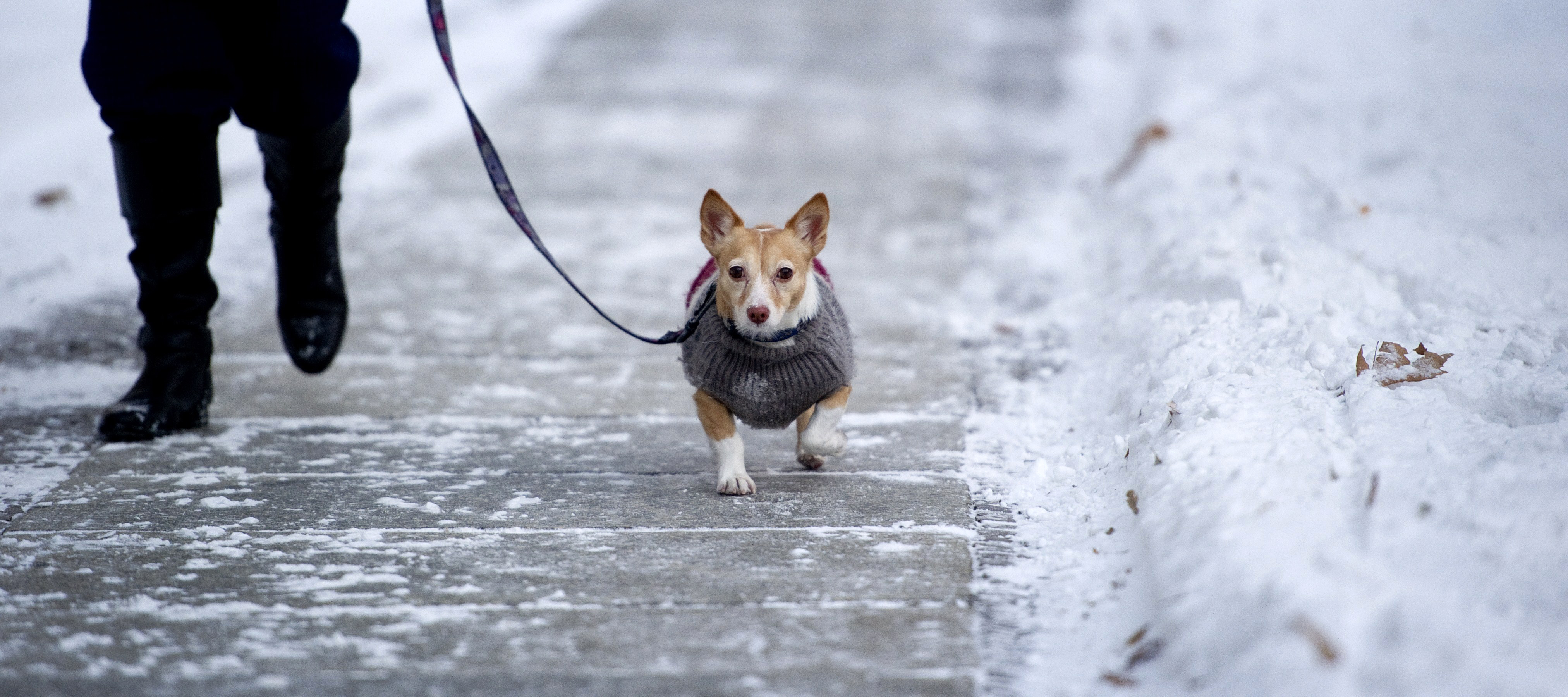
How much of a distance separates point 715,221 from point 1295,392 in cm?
131

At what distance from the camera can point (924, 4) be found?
11.6 metres

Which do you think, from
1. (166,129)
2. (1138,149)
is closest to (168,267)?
(166,129)

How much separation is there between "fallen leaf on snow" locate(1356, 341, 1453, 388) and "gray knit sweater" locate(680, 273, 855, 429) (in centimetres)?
111

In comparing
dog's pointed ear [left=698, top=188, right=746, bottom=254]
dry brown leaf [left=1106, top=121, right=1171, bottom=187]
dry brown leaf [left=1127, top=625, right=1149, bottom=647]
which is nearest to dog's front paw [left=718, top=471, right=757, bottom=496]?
dog's pointed ear [left=698, top=188, right=746, bottom=254]

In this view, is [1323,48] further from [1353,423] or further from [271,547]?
[271,547]

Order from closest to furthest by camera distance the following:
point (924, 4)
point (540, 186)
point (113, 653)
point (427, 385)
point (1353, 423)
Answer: point (113, 653)
point (1353, 423)
point (427, 385)
point (540, 186)
point (924, 4)

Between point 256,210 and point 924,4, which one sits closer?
point 256,210

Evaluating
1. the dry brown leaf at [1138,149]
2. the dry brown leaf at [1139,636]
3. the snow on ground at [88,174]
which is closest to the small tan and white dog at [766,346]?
the dry brown leaf at [1139,636]

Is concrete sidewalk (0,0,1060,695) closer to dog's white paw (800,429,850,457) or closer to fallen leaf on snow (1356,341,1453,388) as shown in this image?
dog's white paw (800,429,850,457)

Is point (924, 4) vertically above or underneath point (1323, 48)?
above

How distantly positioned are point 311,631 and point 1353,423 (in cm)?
195

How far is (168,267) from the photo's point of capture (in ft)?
10.1

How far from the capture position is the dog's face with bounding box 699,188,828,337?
8.81ft

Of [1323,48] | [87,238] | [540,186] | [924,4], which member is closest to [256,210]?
→ [87,238]
